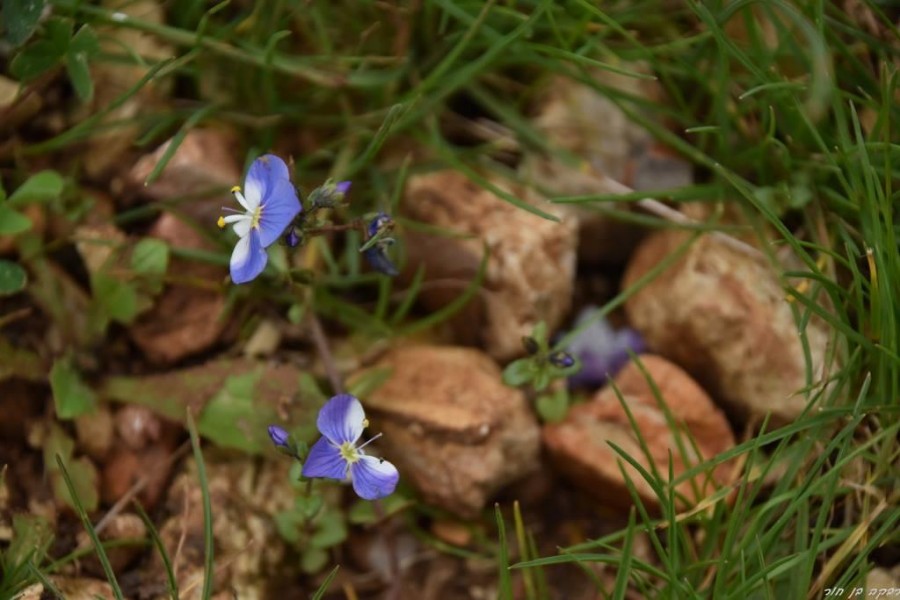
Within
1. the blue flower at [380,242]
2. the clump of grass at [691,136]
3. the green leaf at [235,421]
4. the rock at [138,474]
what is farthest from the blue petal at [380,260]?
the rock at [138,474]

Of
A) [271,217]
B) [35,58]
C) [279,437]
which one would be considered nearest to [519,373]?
[279,437]

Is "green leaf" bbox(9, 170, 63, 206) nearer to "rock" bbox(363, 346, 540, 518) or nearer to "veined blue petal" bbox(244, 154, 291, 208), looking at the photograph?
"veined blue petal" bbox(244, 154, 291, 208)

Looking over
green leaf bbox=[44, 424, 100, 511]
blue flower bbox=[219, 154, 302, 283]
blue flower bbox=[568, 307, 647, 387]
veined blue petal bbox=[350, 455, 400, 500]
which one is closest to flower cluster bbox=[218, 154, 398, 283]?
blue flower bbox=[219, 154, 302, 283]

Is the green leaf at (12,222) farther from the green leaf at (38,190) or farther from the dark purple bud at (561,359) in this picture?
the dark purple bud at (561,359)

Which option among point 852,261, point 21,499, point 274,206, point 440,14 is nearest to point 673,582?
point 852,261

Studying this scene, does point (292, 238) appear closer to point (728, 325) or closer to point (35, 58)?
point (35, 58)

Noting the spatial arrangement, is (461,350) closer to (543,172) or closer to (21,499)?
(543,172)
